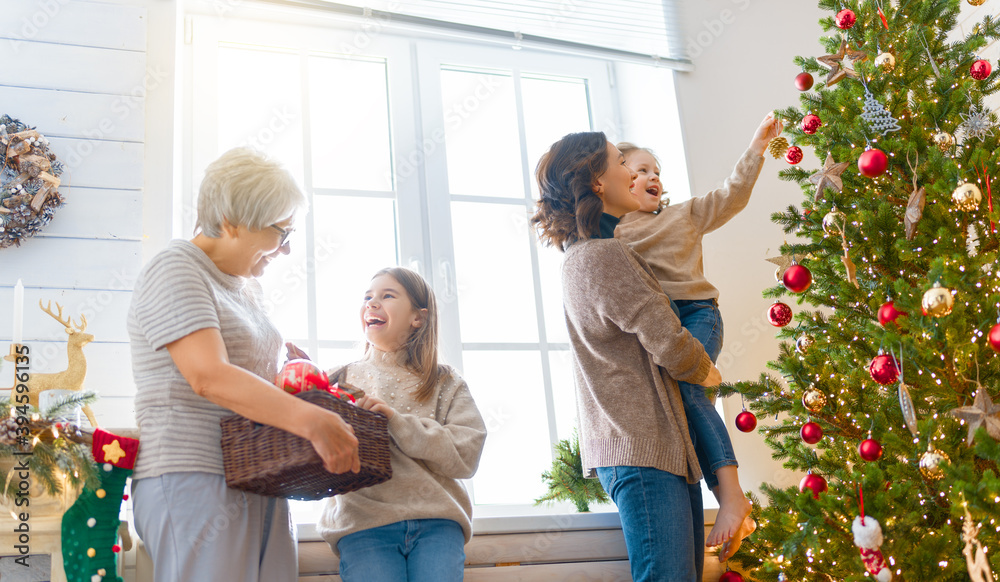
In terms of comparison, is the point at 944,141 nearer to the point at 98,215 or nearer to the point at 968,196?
the point at 968,196

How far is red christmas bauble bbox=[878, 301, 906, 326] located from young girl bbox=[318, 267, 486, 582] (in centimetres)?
89

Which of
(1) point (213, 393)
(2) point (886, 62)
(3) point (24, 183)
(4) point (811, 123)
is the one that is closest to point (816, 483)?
(4) point (811, 123)

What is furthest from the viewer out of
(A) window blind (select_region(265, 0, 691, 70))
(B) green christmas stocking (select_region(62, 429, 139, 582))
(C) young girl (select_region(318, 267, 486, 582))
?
(A) window blind (select_region(265, 0, 691, 70))

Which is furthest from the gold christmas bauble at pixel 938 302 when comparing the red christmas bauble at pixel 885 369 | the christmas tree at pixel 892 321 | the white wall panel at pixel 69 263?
the white wall panel at pixel 69 263

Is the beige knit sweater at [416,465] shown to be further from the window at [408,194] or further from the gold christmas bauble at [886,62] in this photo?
the gold christmas bauble at [886,62]

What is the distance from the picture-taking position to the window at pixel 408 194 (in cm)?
260

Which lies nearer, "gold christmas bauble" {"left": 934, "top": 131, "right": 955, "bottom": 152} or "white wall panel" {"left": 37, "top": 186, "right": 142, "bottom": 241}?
"gold christmas bauble" {"left": 934, "top": 131, "right": 955, "bottom": 152}

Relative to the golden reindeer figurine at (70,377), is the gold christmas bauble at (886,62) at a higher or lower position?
higher

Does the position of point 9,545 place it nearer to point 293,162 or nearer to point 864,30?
point 293,162

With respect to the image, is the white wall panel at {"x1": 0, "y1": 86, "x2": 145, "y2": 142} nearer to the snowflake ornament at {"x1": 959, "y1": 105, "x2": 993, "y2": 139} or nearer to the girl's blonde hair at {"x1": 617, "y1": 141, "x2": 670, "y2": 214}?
the girl's blonde hair at {"x1": 617, "y1": 141, "x2": 670, "y2": 214}

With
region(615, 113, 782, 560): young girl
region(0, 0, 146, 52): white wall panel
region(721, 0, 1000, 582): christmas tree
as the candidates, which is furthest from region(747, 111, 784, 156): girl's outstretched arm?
region(0, 0, 146, 52): white wall panel

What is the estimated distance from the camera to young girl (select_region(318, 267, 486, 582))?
1657 mm

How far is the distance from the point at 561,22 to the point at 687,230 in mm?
1211

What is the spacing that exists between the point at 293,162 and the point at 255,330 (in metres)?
1.33
